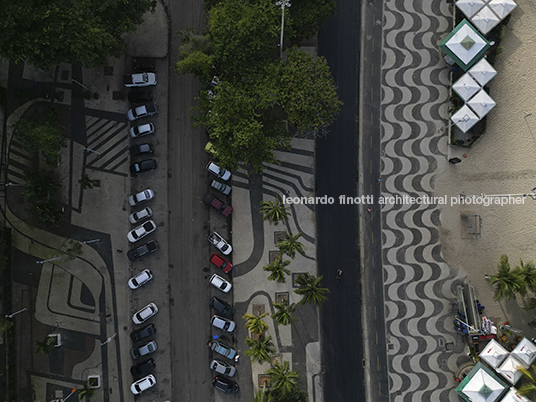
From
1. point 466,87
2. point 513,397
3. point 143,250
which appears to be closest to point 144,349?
point 143,250

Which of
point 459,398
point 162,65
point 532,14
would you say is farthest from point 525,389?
point 162,65

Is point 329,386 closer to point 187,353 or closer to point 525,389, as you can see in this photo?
point 187,353

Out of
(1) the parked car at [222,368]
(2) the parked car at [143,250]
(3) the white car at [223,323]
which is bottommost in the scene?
(1) the parked car at [222,368]

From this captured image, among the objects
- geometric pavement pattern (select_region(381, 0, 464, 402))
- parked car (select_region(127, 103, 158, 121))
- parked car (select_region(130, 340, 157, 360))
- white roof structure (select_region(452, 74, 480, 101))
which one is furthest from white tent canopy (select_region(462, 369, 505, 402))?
parked car (select_region(127, 103, 158, 121))

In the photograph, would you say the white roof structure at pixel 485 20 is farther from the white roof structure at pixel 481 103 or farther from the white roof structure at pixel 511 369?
the white roof structure at pixel 511 369

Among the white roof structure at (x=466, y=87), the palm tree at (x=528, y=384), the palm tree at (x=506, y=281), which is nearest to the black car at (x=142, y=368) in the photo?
the palm tree at (x=506, y=281)

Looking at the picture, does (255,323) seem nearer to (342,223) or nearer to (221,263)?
(221,263)
